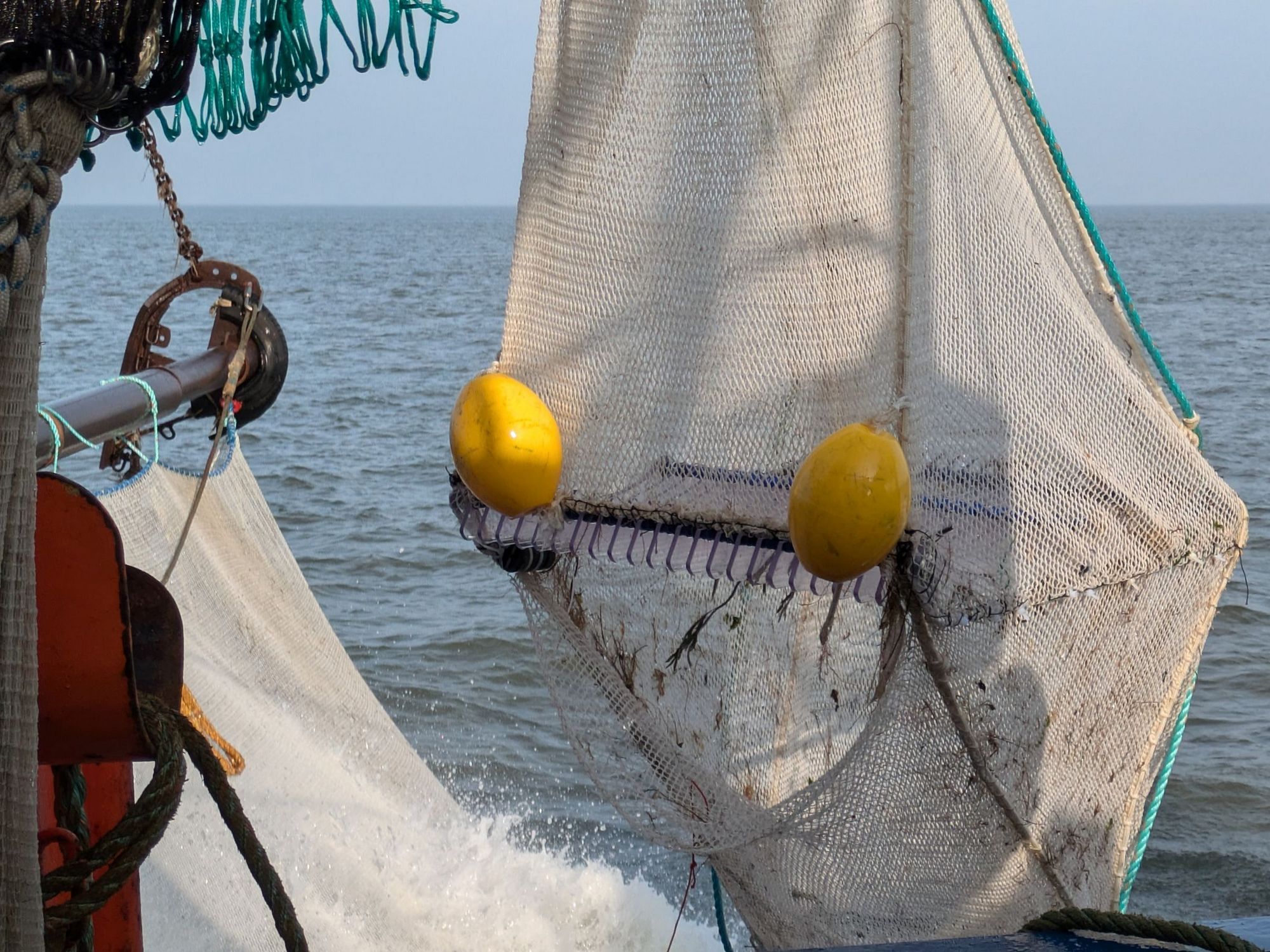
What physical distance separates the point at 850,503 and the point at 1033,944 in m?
0.69

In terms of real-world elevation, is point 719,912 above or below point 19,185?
below

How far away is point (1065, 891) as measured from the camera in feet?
7.69

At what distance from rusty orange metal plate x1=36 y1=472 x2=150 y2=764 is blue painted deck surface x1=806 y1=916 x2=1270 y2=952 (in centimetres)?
101

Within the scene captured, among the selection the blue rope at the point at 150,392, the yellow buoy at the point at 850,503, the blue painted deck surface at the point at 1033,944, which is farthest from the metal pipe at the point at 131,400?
the blue painted deck surface at the point at 1033,944

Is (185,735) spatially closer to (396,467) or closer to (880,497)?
(880,497)

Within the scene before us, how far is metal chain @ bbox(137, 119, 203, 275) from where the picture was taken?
2.50 metres

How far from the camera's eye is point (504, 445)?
2.02m

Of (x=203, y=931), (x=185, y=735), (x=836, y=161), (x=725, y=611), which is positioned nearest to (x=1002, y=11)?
(x=836, y=161)

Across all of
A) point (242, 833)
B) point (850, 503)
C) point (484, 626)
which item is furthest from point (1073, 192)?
point (484, 626)

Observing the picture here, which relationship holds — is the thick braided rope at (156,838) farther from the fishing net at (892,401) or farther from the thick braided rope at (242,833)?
the fishing net at (892,401)

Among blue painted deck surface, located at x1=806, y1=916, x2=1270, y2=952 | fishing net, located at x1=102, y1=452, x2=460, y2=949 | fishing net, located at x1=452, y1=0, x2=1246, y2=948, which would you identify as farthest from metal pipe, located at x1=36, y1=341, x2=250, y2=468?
blue painted deck surface, located at x1=806, y1=916, x2=1270, y2=952

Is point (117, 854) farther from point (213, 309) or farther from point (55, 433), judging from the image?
point (213, 309)

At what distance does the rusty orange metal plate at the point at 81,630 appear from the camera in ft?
4.21

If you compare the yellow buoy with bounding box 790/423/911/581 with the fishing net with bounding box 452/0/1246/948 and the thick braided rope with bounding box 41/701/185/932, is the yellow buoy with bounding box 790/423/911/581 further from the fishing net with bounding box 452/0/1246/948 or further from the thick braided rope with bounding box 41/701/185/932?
the thick braided rope with bounding box 41/701/185/932
